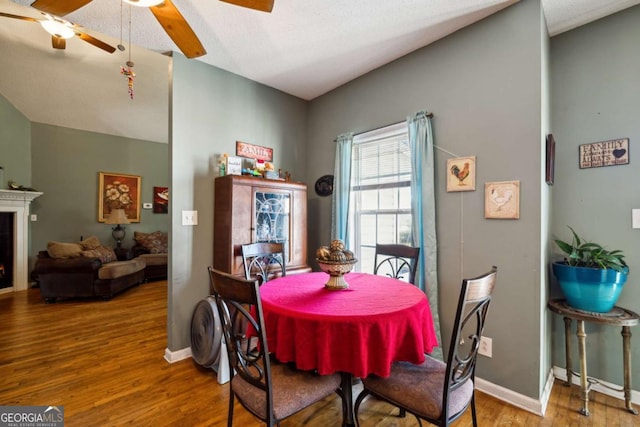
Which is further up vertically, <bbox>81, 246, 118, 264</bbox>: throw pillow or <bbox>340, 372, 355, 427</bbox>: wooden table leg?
<bbox>81, 246, 118, 264</bbox>: throw pillow

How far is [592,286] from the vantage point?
1738 mm

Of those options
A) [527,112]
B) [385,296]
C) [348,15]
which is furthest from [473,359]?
[348,15]

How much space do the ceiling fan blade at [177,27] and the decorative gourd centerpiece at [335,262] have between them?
5.21 ft

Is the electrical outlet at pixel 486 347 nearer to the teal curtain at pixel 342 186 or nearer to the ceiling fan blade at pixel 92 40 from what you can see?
the teal curtain at pixel 342 186

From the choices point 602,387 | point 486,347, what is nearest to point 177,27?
point 486,347

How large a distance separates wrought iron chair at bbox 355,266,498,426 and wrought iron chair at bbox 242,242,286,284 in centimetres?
131

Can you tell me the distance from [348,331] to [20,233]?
616 cm

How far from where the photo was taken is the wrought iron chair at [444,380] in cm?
114

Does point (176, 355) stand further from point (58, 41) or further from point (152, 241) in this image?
point (152, 241)

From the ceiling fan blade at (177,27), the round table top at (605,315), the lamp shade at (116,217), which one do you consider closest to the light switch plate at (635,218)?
the round table top at (605,315)

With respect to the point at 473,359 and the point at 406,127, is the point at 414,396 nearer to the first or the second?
the point at 473,359

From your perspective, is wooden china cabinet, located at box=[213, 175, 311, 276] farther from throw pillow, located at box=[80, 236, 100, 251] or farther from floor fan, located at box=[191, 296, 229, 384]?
throw pillow, located at box=[80, 236, 100, 251]

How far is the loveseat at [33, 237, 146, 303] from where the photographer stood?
3.94 m

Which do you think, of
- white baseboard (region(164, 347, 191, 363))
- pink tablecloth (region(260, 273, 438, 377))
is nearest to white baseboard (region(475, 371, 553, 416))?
pink tablecloth (region(260, 273, 438, 377))
